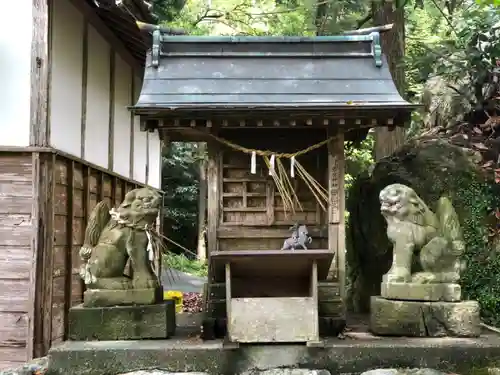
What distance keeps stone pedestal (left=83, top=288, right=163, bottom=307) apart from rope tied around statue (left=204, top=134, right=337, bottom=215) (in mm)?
1984

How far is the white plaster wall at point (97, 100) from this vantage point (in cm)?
955

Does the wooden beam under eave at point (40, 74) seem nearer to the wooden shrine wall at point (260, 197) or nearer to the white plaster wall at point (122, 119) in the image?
the wooden shrine wall at point (260, 197)

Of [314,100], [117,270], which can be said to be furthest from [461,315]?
[117,270]

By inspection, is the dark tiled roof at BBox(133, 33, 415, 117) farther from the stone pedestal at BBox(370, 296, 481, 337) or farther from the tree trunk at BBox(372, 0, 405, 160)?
the tree trunk at BBox(372, 0, 405, 160)

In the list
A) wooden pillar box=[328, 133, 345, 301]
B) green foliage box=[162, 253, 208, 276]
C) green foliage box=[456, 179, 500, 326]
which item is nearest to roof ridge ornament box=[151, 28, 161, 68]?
wooden pillar box=[328, 133, 345, 301]

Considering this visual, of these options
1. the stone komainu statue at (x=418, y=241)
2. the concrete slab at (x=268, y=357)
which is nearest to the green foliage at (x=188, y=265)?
the concrete slab at (x=268, y=357)

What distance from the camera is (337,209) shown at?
6844mm

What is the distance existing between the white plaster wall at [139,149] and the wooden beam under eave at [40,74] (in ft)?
16.6

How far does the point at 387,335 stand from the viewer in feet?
20.2

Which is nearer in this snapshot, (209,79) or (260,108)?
(260,108)

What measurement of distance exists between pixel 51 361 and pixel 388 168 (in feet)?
19.2

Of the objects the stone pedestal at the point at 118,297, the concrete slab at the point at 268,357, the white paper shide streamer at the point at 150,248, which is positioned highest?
the white paper shide streamer at the point at 150,248

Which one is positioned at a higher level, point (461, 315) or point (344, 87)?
point (344, 87)

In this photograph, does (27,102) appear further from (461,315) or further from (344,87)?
(461,315)
